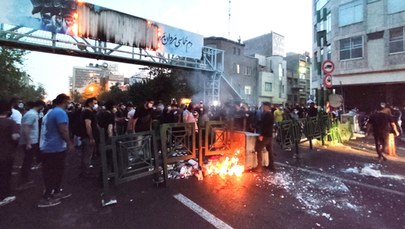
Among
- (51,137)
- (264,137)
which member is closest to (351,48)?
(264,137)

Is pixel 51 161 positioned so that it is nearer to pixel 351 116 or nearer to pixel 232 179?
pixel 232 179

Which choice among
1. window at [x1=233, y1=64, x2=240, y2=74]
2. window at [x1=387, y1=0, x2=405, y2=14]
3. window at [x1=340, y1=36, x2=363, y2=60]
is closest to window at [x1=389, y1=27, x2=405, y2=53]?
window at [x1=387, y1=0, x2=405, y2=14]

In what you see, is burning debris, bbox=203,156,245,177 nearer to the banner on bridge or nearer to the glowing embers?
the glowing embers

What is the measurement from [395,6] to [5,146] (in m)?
24.2

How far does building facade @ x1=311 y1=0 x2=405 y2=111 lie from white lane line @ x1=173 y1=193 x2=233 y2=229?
57.9ft

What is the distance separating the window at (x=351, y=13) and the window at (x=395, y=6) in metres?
1.93

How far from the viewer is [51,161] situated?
4.61m

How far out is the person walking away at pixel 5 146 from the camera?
4516mm

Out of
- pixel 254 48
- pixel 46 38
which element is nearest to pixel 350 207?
pixel 46 38

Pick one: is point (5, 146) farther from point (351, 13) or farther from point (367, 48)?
point (351, 13)

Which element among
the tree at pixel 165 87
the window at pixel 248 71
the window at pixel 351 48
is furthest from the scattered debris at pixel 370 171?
the window at pixel 248 71

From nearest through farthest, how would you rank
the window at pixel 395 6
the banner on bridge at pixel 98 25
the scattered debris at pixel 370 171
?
the scattered debris at pixel 370 171 → the banner on bridge at pixel 98 25 → the window at pixel 395 6

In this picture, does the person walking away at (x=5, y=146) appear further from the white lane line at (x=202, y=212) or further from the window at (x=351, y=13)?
the window at (x=351, y=13)

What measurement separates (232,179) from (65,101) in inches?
155
